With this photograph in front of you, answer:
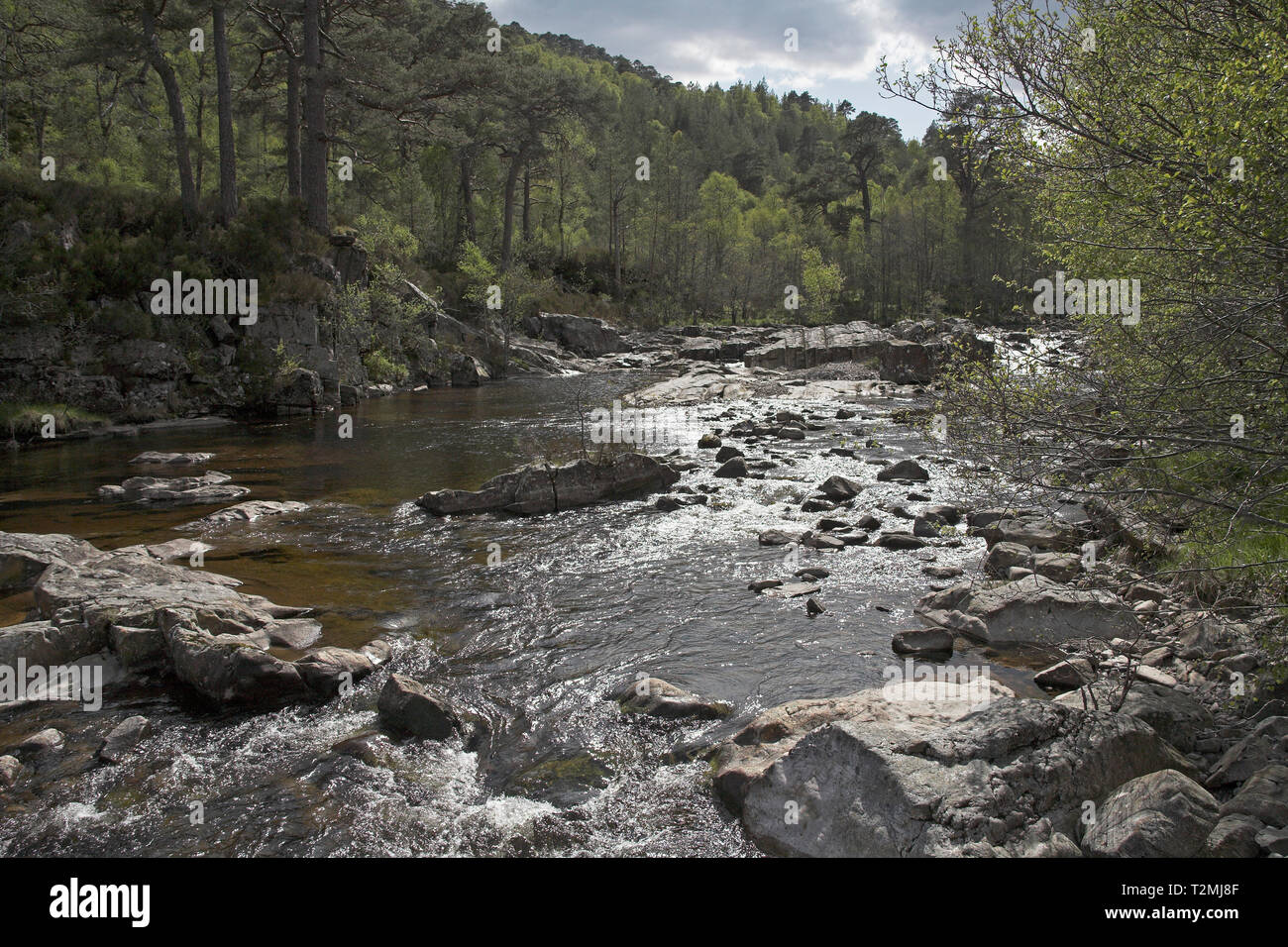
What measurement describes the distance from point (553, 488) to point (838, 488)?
667 cm

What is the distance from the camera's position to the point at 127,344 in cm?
2670

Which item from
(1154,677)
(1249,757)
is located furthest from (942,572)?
(1249,757)

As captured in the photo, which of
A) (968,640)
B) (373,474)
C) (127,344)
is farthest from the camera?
(127,344)

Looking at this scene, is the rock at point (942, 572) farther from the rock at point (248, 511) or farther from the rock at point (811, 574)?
the rock at point (248, 511)

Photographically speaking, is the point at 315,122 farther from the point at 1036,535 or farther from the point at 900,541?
the point at 1036,535

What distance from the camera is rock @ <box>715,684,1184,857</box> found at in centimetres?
519

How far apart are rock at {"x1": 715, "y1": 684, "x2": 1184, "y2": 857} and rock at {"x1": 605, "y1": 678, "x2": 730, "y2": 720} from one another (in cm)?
148

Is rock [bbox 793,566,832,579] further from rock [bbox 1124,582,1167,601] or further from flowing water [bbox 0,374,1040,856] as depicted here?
rock [bbox 1124,582,1167,601]

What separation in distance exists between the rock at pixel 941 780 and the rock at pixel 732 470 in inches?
537

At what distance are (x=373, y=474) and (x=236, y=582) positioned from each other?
868cm

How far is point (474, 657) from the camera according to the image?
9.52 meters

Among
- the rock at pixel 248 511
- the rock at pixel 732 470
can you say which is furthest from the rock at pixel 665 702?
the rock at pixel 732 470

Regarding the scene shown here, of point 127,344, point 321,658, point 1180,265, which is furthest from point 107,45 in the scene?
point 1180,265
